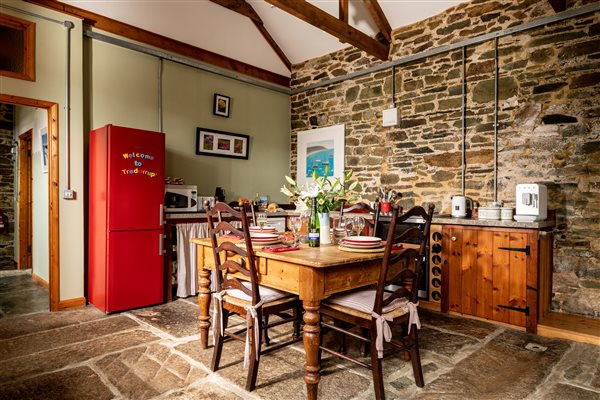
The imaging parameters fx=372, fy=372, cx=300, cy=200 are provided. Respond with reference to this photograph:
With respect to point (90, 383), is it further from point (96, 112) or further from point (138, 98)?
point (138, 98)

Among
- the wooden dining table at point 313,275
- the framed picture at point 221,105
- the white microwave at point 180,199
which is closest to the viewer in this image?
the wooden dining table at point 313,275

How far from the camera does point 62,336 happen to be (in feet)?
9.70

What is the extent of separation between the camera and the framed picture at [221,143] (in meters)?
4.96

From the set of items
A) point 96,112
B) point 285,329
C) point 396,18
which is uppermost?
point 396,18

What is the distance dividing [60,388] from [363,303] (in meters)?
1.82

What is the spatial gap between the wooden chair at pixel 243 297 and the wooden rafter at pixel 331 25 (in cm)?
234

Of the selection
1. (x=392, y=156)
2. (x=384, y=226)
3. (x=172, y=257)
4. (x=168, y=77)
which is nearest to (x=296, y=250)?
(x=384, y=226)

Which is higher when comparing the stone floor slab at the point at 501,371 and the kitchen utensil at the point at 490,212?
the kitchen utensil at the point at 490,212

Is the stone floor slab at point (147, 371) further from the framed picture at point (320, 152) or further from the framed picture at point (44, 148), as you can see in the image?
the framed picture at point (320, 152)

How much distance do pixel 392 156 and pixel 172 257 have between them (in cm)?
294

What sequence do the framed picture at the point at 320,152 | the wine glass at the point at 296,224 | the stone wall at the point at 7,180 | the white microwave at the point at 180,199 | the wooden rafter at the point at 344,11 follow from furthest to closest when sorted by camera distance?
the stone wall at the point at 7,180 < the framed picture at the point at 320,152 < the wooden rafter at the point at 344,11 < the white microwave at the point at 180,199 < the wine glass at the point at 296,224

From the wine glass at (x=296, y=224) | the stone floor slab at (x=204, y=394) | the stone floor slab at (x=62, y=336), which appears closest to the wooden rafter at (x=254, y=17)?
the wine glass at (x=296, y=224)

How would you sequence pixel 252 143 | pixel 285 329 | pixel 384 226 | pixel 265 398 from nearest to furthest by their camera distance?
1. pixel 265 398
2. pixel 285 329
3. pixel 384 226
4. pixel 252 143

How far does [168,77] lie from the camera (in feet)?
15.3
